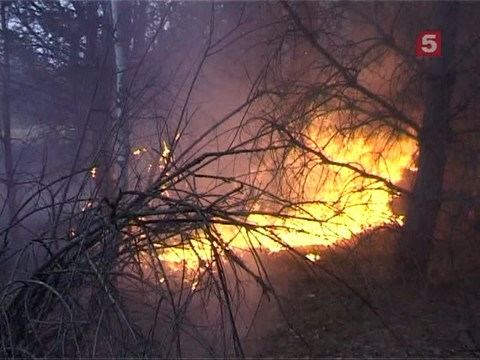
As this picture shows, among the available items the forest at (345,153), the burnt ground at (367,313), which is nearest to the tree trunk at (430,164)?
the forest at (345,153)

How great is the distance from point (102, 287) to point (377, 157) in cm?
446

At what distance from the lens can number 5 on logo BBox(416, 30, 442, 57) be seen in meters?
6.07

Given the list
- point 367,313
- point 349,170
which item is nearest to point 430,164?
point 349,170

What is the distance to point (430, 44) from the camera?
240 inches

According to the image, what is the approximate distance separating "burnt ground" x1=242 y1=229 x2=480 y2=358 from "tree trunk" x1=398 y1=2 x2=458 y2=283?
248mm

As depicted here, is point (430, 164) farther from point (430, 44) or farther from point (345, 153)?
point (430, 44)

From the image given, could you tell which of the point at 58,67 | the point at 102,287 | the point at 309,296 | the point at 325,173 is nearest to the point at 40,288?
the point at 102,287

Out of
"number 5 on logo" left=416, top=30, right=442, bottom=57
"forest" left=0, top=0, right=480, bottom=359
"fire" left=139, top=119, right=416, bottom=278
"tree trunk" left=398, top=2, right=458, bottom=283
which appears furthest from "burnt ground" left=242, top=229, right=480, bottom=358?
"number 5 on logo" left=416, top=30, right=442, bottom=57

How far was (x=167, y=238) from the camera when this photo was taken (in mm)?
2881

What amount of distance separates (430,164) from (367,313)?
1.81 m

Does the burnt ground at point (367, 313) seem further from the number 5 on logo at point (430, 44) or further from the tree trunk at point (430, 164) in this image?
the number 5 on logo at point (430, 44)

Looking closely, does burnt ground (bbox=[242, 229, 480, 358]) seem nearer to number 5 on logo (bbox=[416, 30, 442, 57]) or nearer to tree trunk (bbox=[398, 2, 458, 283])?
tree trunk (bbox=[398, 2, 458, 283])

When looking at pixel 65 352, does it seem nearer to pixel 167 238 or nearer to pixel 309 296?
pixel 167 238

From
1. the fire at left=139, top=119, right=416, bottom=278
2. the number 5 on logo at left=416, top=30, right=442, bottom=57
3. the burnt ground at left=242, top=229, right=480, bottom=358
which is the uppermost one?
the number 5 on logo at left=416, top=30, right=442, bottom=57
